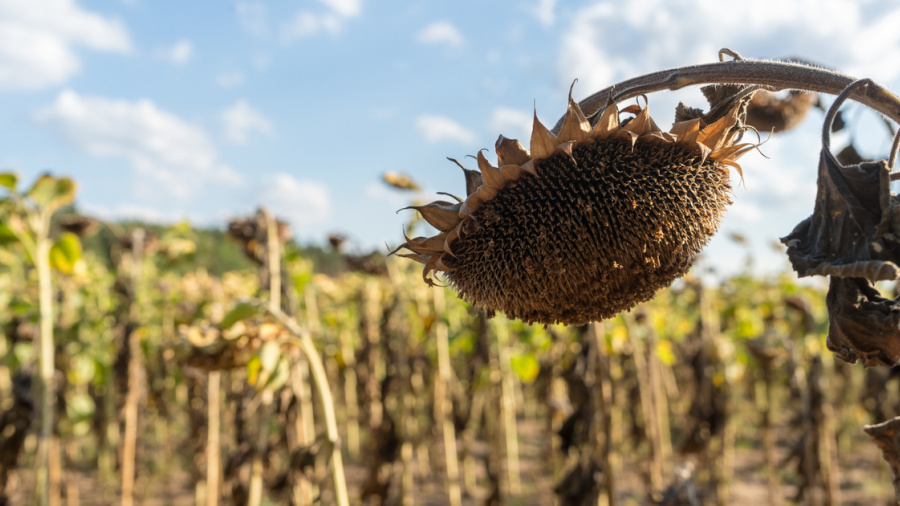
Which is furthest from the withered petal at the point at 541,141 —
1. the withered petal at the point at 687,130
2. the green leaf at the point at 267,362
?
the green leaf at the point at 267,362

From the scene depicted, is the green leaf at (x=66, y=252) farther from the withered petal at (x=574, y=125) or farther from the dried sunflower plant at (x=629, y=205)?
the withered petal at (x=574, y=125)

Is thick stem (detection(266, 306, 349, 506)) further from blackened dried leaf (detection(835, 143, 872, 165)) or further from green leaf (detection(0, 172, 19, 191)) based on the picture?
green leaf (detection(0, 172, 19, 191))

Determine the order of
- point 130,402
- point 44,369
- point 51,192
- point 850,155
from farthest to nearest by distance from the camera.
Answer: point 130,402 < point 51,192 < point 44,369 < point 850,155

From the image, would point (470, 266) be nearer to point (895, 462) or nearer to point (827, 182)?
point (827, 182)

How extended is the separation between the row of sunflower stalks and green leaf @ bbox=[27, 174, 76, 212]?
71mm

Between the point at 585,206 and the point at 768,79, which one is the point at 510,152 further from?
the point at 768,79

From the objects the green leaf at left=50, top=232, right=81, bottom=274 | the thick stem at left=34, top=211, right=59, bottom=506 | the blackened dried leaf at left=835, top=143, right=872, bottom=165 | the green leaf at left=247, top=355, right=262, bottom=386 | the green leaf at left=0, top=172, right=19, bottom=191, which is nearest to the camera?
the blackened dried leaf at left=835, top=143, right=872, bottom=165

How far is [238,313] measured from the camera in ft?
7.72

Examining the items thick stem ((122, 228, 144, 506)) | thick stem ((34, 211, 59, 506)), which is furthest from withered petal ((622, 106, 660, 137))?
thick stem ((122, 228, 144, 506))

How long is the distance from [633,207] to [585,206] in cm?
10

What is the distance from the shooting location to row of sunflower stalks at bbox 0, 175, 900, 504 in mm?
3621

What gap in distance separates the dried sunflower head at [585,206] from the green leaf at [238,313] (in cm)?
125

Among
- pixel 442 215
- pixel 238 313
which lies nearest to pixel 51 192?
pixel 238 313

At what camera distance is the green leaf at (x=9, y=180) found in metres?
3.47
